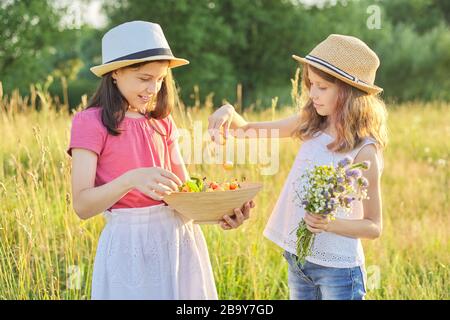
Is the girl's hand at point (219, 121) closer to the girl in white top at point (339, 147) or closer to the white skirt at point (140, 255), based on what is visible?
the girl in white top at point (339, 147)

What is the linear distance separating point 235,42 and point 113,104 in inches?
660

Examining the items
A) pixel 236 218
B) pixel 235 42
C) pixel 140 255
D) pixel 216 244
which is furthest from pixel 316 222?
pixel 235 42

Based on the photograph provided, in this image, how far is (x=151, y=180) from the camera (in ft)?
6.61

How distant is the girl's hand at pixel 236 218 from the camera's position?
229 cm

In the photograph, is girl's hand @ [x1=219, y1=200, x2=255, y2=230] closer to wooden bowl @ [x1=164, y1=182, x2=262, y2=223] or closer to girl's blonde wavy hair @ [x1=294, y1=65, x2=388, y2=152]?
wooden bowl @ [x1=164, y1=182, x2=262, y2=223]

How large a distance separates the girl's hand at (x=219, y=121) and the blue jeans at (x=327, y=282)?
1.89ft

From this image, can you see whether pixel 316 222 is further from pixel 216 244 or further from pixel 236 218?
pixel 216 244

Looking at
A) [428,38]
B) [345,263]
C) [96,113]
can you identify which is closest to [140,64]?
[96,113]

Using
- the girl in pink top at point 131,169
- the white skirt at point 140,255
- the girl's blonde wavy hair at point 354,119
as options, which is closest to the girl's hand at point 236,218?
the girl in pink top at point 131,169

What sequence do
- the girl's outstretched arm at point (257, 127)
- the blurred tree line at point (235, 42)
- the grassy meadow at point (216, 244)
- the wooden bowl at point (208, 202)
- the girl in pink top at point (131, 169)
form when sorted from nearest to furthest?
1. the wooden bowl at point (208, 202)
2. the girl in pink top at point (131, 169)
3. the girl's outstretched arm at point (257, 127)
4. the grassy meadow at point (216, 244)
5. the blurred tree line at point (235, 42)

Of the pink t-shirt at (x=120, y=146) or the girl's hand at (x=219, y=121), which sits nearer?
the pink t-shirt at (x=120, y=146)

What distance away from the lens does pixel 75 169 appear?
2156 millimetres

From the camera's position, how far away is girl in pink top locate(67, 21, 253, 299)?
222cm

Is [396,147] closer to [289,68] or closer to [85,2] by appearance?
[85,2]
